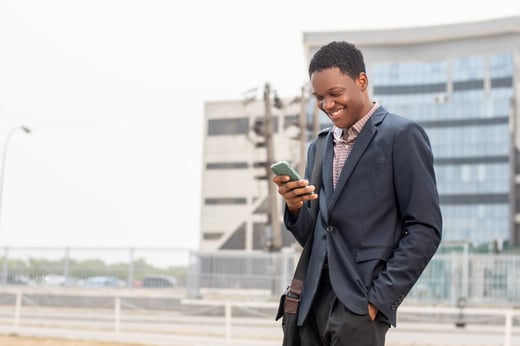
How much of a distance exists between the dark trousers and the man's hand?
278mm

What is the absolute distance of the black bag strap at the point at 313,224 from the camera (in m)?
3.43

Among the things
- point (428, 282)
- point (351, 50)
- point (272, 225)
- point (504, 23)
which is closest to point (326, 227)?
point (351, 50)

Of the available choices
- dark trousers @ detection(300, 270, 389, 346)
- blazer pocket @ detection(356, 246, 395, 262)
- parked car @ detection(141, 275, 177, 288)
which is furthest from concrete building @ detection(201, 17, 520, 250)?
blazer pocket @ detection(356, 246, 395, 262)


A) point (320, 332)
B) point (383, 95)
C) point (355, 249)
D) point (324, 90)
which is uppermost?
point (383, 95)

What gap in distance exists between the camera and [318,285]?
3.35 meters

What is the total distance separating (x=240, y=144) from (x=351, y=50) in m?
85.2

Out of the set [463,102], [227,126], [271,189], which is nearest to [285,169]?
[271,189]

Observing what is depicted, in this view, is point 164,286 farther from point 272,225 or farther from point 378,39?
point 378,39

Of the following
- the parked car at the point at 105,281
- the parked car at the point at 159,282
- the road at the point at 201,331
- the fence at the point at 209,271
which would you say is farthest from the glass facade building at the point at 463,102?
the road at the point at 201,331

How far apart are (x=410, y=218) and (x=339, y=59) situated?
618 mm

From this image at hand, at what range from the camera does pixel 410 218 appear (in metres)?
3.32

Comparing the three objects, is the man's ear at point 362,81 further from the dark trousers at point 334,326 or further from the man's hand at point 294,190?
the dark trousers at point 334,326

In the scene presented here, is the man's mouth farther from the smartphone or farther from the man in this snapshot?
the smartphone

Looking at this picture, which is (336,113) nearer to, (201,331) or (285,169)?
(285,169)
